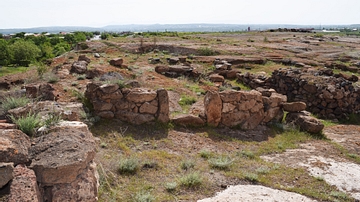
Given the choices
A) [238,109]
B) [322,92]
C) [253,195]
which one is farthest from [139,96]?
[322,92]

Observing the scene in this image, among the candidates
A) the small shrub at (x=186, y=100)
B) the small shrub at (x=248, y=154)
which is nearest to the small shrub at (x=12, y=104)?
the small shrub at (x=248, y=154)

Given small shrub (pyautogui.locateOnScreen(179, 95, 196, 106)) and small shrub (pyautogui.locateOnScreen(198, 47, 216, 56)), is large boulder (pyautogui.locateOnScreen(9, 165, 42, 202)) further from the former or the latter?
small shrub (pyautogui.locateOnScreen(198, 47, 216, 56))

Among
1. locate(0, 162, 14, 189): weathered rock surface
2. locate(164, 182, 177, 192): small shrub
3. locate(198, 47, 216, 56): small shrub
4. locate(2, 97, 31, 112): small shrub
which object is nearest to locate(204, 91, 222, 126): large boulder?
locate(164, 182, 177, 192): small shrub

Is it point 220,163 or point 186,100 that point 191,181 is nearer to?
point 220,163

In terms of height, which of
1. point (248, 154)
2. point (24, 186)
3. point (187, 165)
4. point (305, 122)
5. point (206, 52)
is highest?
point (206, 52)

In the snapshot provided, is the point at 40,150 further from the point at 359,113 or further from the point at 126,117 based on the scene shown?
the point at 359,113

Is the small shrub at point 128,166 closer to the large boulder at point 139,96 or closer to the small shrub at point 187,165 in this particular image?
the small shrub at point 187,165

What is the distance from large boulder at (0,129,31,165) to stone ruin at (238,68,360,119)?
40.9ft

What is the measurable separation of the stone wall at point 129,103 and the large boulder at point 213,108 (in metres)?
1.38

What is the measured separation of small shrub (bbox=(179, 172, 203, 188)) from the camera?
17.5 ft

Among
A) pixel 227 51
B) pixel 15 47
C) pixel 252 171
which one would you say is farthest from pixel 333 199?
pixel 15 47

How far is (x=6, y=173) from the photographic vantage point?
3.25 metres

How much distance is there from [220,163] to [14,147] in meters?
4.09

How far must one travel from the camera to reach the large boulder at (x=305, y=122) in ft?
31.6
